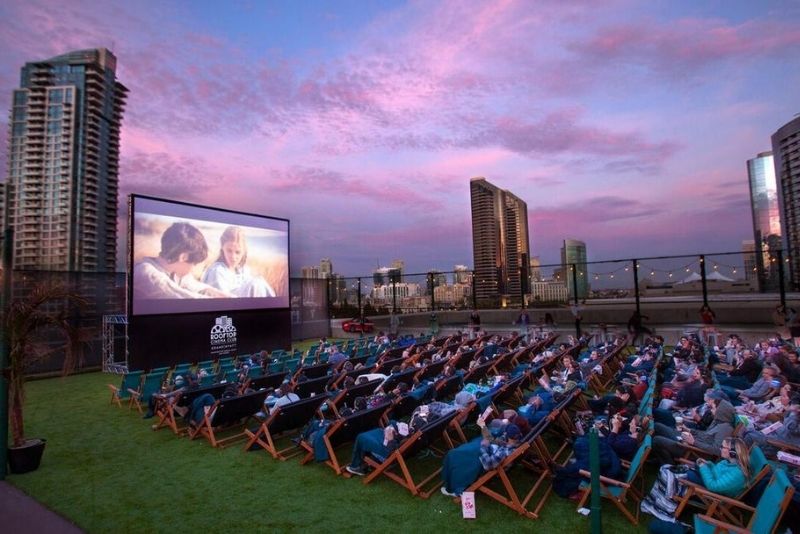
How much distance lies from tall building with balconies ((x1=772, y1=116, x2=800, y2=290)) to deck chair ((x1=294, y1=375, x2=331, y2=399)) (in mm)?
60181

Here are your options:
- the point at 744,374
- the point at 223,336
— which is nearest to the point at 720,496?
the point at 744,374

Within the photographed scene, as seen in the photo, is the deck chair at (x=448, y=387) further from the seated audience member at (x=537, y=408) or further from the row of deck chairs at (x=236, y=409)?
the seated audience member at (x=537, y=408)

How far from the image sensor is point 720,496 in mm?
3605

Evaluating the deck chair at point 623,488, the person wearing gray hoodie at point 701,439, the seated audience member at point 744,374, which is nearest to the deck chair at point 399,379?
the deck chair at point 623,488

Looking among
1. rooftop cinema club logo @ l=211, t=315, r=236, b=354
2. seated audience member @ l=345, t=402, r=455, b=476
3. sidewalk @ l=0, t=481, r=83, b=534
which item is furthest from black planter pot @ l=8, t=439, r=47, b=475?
rooftop cinema club logo @ l=211, t=315, r=236, b=354

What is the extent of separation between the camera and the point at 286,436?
7.24 metres

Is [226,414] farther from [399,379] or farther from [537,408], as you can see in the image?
[537,408]

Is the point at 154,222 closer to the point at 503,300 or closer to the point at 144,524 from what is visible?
the point at 144,524

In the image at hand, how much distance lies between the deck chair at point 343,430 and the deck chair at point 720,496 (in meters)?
3.71

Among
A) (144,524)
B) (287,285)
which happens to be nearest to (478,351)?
(144,524)

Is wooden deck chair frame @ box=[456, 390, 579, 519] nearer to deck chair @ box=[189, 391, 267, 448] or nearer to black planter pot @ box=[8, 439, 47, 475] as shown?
deck chair @ box=[189, 391, 267, 448]

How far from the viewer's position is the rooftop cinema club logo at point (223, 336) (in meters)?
16.4

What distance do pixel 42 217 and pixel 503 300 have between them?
98.7 meters

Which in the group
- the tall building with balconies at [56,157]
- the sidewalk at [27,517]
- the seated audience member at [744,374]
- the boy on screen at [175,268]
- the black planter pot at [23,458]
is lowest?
the sidewalk at [27,517]
